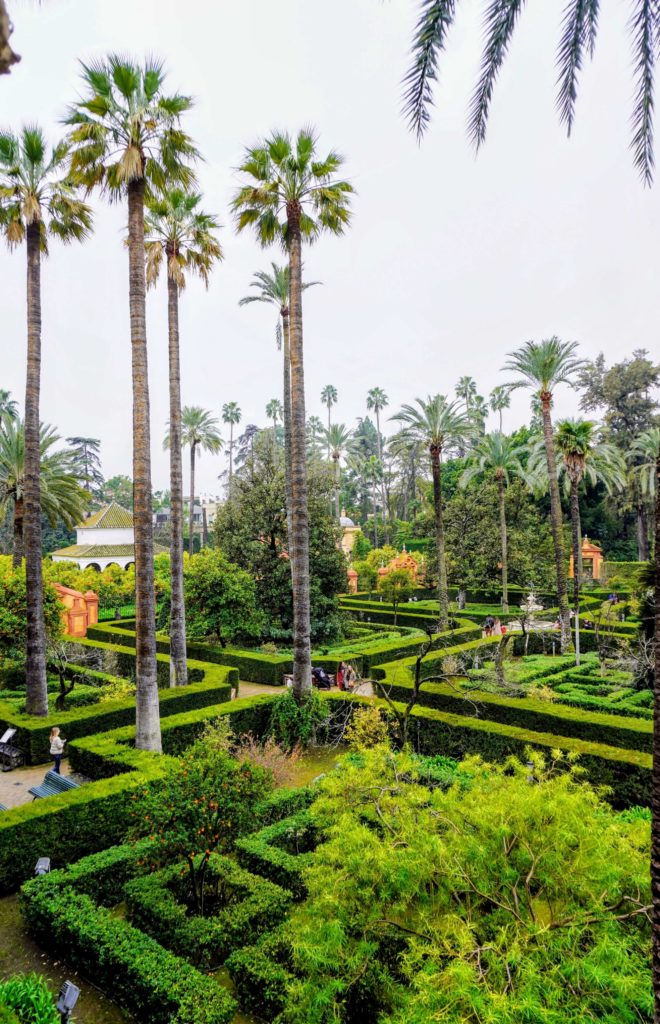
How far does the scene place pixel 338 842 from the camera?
21.4ft

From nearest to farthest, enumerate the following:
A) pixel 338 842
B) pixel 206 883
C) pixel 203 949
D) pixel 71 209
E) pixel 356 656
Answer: pixel 338 842, pixel 203 949, pixel 206 883, pixel 71 209, pixel 356 656

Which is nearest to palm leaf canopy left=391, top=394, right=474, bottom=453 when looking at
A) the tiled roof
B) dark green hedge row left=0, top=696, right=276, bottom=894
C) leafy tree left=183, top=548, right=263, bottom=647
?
leafy tree left=183, top=548, right=263, bottom=647

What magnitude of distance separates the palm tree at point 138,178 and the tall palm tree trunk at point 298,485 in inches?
145

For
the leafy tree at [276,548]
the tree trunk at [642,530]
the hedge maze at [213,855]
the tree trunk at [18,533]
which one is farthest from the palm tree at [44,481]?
the tree trunk at [642,530]

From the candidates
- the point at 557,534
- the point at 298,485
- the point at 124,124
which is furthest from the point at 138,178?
the point at 557,534

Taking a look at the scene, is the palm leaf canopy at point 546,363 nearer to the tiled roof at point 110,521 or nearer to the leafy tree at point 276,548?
the leafy tree at point 276,548

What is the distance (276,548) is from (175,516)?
9.49 m

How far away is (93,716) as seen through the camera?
51.1ft

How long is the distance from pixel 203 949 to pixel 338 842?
285 centimetres

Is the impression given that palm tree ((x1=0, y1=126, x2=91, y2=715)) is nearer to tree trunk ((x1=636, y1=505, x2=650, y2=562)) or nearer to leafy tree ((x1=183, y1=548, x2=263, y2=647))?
leafy tree ((x1=183, y1=548, x2=263, y2=647))

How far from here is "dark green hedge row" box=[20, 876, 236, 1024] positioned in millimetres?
6480

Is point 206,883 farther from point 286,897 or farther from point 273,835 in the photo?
point 286,897

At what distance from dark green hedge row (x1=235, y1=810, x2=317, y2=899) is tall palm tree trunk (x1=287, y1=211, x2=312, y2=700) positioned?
5292 mm

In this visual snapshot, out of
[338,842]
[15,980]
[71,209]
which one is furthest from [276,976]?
[71,209]
